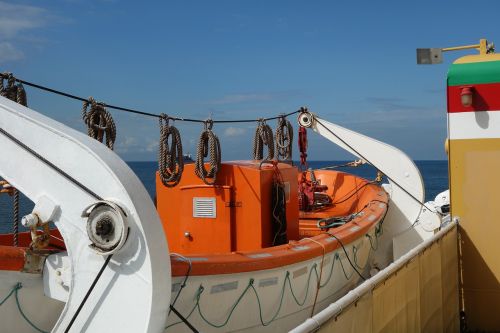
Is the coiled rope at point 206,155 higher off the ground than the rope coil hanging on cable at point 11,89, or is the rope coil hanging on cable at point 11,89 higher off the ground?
the rope coil hanging on cable at point 11,89

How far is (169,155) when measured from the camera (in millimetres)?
5398

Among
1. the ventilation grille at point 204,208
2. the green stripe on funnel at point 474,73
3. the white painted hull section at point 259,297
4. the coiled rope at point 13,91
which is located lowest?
the white painted hull section at point 259,297

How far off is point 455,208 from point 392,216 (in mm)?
3008

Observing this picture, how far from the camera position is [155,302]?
2512mm

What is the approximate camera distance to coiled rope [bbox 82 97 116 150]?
4.01m

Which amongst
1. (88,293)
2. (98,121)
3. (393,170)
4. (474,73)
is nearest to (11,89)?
(98,121)

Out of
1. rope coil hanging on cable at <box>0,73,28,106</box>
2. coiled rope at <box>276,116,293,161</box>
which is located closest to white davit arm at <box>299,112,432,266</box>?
coiled rope at <box>276,116,293,161</box>

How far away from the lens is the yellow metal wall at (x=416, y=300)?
2633 millimetres

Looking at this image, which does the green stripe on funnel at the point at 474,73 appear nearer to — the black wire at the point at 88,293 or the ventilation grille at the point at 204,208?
the ventilation grille at the point at 204,208

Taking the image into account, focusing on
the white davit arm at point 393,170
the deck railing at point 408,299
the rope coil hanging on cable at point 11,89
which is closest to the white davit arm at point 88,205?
the rope coil hanging on cable at point 11,89

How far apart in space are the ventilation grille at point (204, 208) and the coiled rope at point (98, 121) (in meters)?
1.78

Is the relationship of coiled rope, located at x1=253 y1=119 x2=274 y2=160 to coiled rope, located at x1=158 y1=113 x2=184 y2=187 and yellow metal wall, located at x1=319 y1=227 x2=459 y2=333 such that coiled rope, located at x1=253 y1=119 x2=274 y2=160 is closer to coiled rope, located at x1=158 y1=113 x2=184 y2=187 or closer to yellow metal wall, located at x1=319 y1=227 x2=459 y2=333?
coiled rope, located at x1=158 y1=113 x2=184 y2=187

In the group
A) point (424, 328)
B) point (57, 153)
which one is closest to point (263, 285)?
point (424, 328)

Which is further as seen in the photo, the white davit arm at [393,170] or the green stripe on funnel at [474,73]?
the white davit arm at [393,170]
